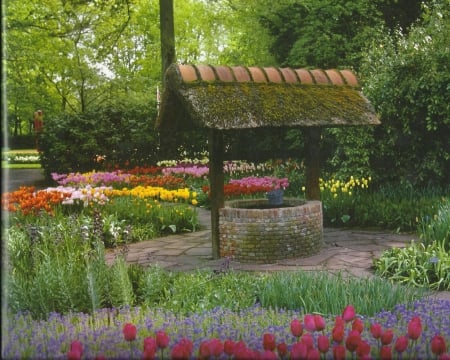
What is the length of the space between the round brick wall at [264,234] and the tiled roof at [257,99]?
1174 mm

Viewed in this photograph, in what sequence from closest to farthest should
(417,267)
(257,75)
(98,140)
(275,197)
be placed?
(417,267), (257,75), (275,197), (98,140)

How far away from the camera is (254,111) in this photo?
7.32 metres

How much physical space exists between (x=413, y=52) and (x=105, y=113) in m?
10.8

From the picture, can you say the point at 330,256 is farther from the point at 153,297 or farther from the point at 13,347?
the point at 13,347

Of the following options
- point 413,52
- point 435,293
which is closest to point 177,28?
point 413,52

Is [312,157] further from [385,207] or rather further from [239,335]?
[239,335]

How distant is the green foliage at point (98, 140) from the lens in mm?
18234

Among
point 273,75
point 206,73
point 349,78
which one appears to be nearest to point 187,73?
point 206,73

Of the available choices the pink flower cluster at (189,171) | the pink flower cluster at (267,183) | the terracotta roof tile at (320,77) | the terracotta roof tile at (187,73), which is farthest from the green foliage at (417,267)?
the pink flower cluster at (189,171)

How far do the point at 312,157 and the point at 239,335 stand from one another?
5170 millimetres

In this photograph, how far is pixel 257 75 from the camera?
311 inches

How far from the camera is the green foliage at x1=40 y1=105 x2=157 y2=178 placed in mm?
18234

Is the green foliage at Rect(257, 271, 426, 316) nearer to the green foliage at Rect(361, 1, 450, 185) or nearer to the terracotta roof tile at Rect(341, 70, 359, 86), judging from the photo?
the terracotta roof tile at Rect(341, 70, 359, 86)

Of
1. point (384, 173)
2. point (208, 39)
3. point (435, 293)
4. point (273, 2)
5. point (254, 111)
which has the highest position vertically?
point (208, 39)
